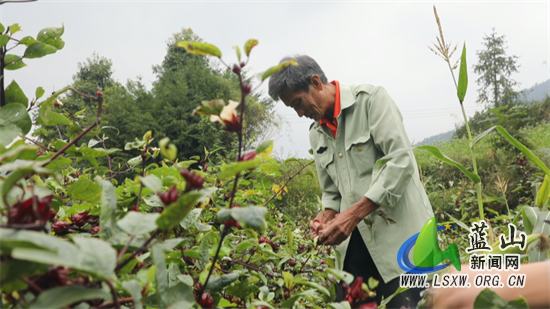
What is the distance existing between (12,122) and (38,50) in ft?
0.75

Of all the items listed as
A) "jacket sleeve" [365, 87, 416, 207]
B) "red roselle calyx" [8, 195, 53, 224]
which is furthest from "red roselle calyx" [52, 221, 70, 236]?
"jacket sleeve" [365, 87, 416, 207]

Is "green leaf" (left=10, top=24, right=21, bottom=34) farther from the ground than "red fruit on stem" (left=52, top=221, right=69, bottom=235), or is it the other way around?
"green leaf" (left=10, top=24, right=21, bottom=34)

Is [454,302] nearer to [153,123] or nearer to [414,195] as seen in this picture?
[414,195]

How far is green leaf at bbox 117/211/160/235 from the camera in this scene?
458mm

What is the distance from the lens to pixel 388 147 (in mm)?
1768

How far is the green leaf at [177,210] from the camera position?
436 mm

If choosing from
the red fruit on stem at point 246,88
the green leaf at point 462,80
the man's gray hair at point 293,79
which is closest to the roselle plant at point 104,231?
the red fruit on stem at point 246,88

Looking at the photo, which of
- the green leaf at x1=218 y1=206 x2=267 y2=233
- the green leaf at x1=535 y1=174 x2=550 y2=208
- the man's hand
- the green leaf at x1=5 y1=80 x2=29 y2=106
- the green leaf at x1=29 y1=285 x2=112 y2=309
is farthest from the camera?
the man's hand

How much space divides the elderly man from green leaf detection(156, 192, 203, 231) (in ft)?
3.94

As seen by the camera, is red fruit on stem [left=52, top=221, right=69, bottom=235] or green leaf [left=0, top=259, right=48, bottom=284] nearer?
green leaf [left=0, top=259, right=48, bottom=284]

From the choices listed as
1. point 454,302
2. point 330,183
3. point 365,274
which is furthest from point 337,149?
point 454,302

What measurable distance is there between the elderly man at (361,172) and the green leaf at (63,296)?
1272 millimetres

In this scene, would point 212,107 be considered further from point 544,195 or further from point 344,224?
point 344,224

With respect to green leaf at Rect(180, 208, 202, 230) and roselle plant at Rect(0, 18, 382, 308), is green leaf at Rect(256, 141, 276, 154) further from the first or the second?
green leaf at Rect(180, 208, 202, 230)
